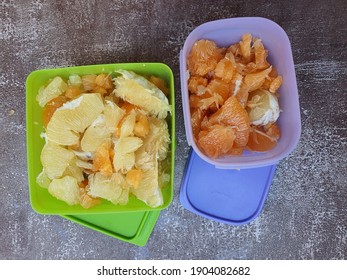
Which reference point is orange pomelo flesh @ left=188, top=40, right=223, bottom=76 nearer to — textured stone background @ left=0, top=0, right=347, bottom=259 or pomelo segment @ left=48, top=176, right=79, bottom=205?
textured stone background @ left=0, top=0, right=347, bottom=259

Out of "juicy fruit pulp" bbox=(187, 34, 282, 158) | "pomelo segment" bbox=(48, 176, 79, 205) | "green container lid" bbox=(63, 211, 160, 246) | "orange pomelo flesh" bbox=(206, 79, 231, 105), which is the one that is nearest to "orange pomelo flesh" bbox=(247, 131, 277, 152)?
"juicy fruit pulp" bbox=(187, 34, 282, 158)

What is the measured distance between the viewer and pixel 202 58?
1.18m

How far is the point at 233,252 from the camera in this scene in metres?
1.38

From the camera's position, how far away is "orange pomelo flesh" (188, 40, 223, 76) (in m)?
1.18

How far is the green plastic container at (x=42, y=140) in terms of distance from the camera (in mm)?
1187

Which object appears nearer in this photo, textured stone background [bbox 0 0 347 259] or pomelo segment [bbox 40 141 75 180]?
pomelo segment [bbox 40 141 75 180]

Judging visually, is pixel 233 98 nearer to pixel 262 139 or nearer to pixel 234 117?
pixel 234 117

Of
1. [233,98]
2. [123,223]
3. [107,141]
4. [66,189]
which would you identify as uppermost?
[233,98]

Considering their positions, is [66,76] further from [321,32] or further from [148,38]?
[321,32]

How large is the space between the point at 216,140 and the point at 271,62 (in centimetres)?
33

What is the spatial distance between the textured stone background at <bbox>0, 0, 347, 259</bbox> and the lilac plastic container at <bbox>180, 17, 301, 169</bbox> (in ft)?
0.51

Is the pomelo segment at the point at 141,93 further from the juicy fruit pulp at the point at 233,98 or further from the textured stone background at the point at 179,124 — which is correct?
the textured stone background at the point at 179,124

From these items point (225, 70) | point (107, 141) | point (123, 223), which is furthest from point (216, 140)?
point (123, 223)

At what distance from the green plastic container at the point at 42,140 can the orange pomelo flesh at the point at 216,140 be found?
3.7 inches
